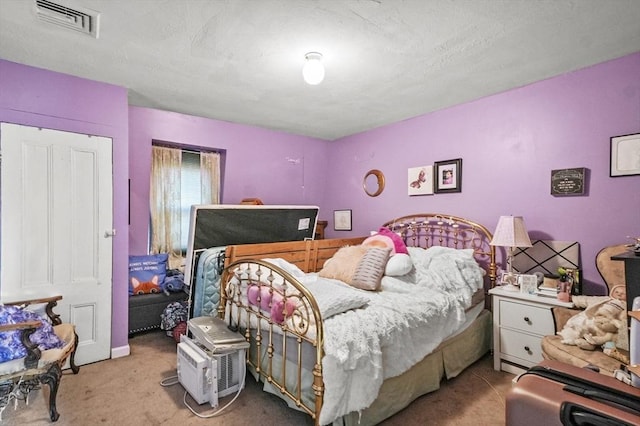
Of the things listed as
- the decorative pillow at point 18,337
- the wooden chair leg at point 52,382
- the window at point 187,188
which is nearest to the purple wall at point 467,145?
the window at point 187,188

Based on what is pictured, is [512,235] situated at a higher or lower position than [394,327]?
higher

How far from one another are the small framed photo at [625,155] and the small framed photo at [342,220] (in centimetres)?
293

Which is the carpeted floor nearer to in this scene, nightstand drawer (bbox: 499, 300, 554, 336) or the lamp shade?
nightstand drawer (bbox: 499, 300, 554, 336)

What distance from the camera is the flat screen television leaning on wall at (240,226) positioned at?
2861 millimetres

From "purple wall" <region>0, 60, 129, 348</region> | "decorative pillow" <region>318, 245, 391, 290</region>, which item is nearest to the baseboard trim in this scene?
"purple wall" <region>0, 60, 129, 348</region>

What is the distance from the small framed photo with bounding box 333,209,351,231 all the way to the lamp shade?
2.24 m

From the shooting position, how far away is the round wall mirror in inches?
165

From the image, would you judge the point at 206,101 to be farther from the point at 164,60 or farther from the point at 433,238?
the point at 433,238

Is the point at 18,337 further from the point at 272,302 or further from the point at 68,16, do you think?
the point at 68,16

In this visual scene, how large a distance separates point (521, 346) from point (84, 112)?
13.9ft

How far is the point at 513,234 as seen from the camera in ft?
8.66

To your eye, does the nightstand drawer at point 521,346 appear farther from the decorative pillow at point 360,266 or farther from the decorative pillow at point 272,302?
the decorative pillow at point 272,302

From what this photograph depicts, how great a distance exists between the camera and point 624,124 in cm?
238

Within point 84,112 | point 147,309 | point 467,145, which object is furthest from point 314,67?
point 147,309
